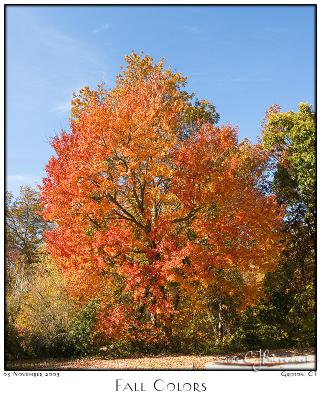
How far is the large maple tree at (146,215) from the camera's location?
51.2 ft

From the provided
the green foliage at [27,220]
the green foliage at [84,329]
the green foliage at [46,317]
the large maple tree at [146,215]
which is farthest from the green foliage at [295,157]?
the green foliage at [27,220]

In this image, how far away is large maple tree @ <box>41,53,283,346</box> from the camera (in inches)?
615

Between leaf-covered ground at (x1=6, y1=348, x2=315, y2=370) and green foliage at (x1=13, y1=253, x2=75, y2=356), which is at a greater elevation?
green foliage at (x1=13, y1=253, x2=75, y2=356)

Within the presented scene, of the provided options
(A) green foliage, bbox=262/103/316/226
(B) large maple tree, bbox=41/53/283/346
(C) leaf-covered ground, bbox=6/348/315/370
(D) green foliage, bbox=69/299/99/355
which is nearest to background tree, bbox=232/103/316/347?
(A) green foliage, bbox=262/103/316/226

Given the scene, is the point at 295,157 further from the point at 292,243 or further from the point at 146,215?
the point at 146,215

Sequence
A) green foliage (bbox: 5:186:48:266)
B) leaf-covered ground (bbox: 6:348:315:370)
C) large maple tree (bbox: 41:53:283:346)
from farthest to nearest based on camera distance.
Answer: green foliage (bbox: 5:186:48:266) < large maple tree (bbox: 41:53:283:346) < leaf-covered ground (bbox: 6:348:315:370)

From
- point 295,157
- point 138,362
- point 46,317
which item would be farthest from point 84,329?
point 295,157

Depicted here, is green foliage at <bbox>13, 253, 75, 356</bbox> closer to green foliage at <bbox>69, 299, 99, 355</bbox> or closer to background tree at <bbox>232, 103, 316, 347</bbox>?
green foliage at <bbox>69, 299, 99, 355</bbox>

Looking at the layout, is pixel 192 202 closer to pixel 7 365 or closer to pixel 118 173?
pixel 118 173

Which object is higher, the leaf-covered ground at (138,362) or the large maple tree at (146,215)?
the large maple tree at (146,215)

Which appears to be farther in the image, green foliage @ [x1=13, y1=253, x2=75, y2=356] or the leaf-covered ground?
green foliage @ [x1=13, y1=253, x2=75, y2=356]

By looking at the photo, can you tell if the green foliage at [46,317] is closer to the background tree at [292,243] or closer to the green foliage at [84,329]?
the green foliage at [84,329]
